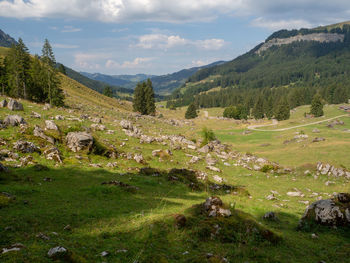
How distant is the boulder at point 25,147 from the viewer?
2071cm

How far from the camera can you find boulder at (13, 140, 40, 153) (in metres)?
20.7

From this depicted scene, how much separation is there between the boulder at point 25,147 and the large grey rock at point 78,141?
3833 millimetres

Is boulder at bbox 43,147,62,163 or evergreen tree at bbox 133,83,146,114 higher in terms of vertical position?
evergreen tree at bbox 133,83,146,114

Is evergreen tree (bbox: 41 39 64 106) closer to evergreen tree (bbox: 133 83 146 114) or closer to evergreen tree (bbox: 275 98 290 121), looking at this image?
evergreen tree (bbox: 133 83 146 114)

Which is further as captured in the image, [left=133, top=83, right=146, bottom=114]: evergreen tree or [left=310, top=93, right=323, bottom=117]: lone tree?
[left=310, top=93, right=323, bottom=117]: lone tree

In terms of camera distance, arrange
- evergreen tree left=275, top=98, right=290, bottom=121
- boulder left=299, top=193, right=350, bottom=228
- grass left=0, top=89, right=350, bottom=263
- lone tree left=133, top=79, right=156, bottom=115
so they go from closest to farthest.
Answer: grass left=0, top=89, right=350, bottom=263
boulder left=299, top=193, right=350, bottom=228
lone tree left=133, top=79, right=156, bottom=115
evergreen tree left=275, top=98, right=290, bottom=121

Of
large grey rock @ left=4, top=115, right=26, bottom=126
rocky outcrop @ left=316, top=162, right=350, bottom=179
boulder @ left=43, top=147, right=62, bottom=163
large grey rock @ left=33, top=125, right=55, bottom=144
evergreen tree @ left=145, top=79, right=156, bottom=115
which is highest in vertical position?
evergreen tree @ left=145, top=79, right=156, bottom=115

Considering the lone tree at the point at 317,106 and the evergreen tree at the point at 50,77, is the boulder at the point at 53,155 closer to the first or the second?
the evergreen tree at the point at 50,77

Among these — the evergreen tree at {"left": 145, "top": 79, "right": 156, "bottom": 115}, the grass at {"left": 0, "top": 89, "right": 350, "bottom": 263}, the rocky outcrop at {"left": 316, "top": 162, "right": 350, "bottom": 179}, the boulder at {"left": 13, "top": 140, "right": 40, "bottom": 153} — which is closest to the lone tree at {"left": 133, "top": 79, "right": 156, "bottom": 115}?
the evergreen tree at {"left": 145, "top": 79, "right": 156, "bottom": 115}

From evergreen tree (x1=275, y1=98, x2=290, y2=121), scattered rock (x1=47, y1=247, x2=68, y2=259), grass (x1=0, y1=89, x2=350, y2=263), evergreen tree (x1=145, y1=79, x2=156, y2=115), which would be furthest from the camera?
evergreen tree (x1=275, y1=98, x2=290, y2=121)

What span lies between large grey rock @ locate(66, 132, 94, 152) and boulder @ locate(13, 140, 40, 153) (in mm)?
3833

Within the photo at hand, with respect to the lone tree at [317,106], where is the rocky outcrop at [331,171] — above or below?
below

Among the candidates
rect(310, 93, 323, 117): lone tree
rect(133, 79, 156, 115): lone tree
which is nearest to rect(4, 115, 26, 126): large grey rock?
rect(133, 79, 156, 115): lone tree

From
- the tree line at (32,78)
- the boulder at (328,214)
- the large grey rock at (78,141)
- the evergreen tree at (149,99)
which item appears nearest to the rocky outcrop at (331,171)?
the boulder at (328,214)
